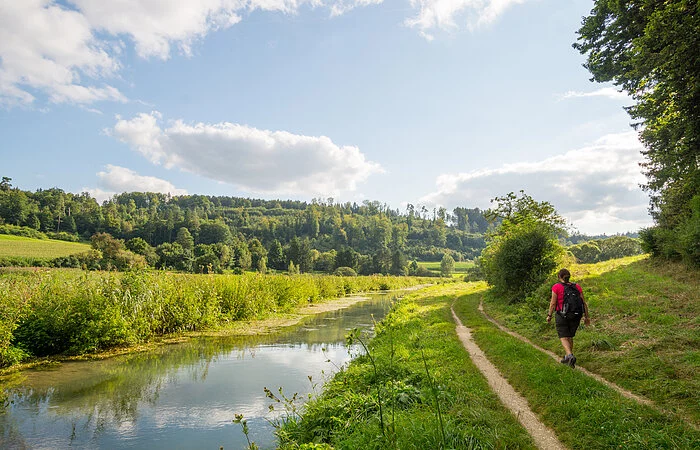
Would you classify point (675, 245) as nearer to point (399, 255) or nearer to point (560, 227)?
point (560, 227)

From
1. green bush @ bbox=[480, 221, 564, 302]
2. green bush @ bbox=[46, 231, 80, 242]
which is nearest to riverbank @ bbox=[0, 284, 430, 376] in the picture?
green bush @ bbox=[480, 221, 564, 302]

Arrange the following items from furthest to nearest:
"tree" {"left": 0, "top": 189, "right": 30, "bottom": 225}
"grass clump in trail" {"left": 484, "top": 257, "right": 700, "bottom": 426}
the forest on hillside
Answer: "tree" {"left": 0, "top": 189, "right": 30, "bottom": 225} → the forest on hillside → "grass clump in trail" {"left": 484, "top": 257, "right": 700, "bottom": 426}

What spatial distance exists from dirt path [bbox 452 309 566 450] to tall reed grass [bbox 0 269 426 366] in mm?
11986

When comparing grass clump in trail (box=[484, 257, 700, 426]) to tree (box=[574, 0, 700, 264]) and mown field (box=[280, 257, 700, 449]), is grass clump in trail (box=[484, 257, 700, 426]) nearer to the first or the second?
mown field (box=[280, 257, 700, 449])

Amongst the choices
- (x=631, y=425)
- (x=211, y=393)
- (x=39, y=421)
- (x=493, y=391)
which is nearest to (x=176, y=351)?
(x=211, y=393)

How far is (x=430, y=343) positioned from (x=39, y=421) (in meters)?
10.2

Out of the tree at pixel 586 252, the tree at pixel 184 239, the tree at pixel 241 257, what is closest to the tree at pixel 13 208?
the tree at pixel 184 239

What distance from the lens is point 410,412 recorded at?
6.57 m

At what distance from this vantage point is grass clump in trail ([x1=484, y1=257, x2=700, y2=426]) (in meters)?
7.02

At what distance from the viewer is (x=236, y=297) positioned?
22172mm

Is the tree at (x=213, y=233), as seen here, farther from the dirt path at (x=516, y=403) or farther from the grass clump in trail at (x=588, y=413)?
the grass clump in trail at (x=588, y=413)

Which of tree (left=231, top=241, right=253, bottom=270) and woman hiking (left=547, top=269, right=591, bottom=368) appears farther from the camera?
tree (left=231, top=241, right=253, bottom=270)

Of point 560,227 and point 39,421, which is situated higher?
point 560,227

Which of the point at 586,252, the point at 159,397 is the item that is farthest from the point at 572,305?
the point at 586,252
